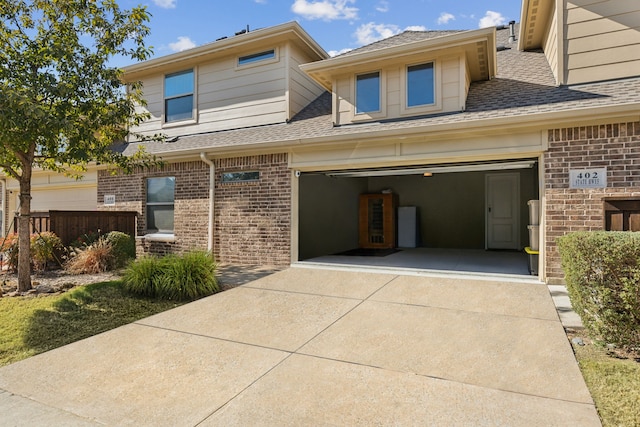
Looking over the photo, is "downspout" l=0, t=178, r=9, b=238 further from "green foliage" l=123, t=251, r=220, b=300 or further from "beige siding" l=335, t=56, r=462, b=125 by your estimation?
"beige siding" l=335, t=56, r=462, b=125

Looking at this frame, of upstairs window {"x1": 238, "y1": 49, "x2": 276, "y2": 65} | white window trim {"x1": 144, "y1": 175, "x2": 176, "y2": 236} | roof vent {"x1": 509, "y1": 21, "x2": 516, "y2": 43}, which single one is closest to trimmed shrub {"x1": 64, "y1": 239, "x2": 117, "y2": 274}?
white window trim {"x1": 144, "y1": 175, "x2": 176, "y2": 236}

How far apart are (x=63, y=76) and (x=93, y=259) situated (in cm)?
371

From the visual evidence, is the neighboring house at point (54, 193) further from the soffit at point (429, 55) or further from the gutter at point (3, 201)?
the soffit at point (429, 55)

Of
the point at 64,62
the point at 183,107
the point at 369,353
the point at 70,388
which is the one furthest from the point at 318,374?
the point at 183,107

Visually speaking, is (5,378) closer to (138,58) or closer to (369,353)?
(369,353)

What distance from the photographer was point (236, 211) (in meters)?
8.34

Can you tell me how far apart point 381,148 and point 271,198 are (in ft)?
8.63

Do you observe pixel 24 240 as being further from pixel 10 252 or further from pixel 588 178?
pixel 588 178

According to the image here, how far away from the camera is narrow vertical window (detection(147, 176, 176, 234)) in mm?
9406

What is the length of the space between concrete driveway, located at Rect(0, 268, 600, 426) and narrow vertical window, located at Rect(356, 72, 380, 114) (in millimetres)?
4377

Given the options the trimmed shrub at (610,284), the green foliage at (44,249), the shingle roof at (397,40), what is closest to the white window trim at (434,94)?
the shingle roof at (397,40)

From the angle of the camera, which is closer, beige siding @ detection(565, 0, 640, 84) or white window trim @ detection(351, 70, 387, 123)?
beige siding @ detection(565, 0, 640, 84)

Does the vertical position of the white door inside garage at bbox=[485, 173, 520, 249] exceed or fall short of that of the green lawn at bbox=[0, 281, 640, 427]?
it exceeds it

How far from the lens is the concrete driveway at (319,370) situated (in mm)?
2545
